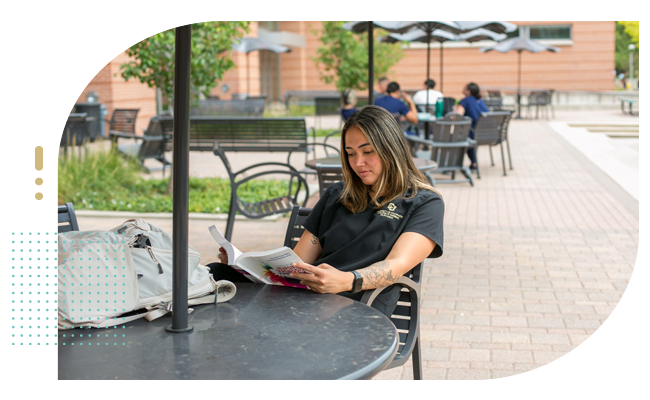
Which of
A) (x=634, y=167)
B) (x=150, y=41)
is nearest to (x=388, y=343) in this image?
(x=150, y=41)

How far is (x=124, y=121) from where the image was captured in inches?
465

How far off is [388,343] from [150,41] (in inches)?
290

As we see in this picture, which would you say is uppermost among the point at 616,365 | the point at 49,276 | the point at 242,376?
the point at 49,276

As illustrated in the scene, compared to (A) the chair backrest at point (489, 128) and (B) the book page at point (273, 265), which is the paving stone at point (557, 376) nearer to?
(B) the book page at point (273, 265)

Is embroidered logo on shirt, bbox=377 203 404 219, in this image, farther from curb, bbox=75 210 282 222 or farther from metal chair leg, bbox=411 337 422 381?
curb, bbox=75 210 282 222

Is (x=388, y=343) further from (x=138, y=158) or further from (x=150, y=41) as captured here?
(x=138, y=158)

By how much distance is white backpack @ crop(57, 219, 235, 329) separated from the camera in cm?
175

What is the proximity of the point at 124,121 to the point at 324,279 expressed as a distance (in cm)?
1050

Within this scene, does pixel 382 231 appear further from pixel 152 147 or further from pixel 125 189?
pixel 152 147

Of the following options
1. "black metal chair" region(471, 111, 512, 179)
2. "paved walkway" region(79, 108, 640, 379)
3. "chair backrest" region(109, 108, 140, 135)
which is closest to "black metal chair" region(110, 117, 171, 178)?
"chair backrest" region(109, 108, 140, 135)

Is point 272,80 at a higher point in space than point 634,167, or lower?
higher

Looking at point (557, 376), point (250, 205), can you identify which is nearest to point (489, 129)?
point (250, 205)

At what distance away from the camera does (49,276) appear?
1613mm

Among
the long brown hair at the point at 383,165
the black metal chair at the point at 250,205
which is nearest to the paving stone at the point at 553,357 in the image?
the long brown hair at the point at 383,165
